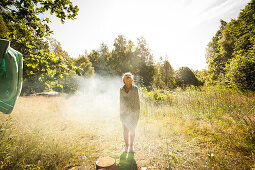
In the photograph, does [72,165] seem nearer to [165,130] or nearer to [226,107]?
[165,130]

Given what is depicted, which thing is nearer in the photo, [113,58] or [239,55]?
[239,55]

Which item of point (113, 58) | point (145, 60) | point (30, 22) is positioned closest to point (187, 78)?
point (145, 60)

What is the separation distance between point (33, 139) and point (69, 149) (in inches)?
33.7

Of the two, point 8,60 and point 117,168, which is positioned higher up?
point 8,60

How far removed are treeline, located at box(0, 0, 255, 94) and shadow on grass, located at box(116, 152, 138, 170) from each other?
85.8 inches

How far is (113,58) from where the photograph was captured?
28.4 metres

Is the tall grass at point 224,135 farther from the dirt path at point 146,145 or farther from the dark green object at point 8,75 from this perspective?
the dark green object at point 8,75

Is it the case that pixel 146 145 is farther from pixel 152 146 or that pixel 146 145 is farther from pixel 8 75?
pixel 8 75

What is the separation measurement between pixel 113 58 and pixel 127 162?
89.4 ft

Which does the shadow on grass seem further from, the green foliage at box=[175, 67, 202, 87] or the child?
the green foliage at box=[175, 67, 202, 87]

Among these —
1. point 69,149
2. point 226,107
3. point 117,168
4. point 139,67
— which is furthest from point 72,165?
point 139,67

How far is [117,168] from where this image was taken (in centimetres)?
250

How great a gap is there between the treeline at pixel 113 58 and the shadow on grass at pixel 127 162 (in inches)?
85.8

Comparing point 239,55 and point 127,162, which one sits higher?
point 239,55
